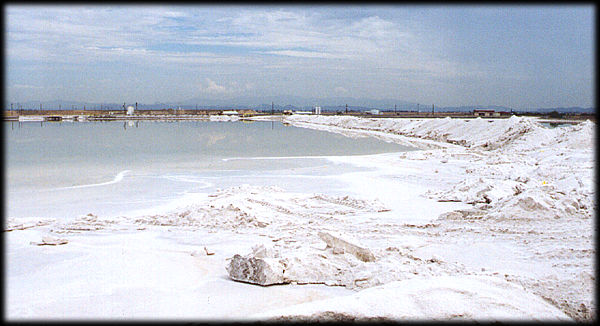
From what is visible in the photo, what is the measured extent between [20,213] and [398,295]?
6.37m

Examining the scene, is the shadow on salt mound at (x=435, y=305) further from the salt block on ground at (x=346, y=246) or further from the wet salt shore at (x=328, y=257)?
the salt block on ground at (x=346, y=246)

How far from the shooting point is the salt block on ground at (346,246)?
467 cm

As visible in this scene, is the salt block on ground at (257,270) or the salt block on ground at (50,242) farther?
the salt block on ground at (50,242)

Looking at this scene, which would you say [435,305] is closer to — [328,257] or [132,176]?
[328,257]

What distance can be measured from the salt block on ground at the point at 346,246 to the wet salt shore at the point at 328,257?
6cm

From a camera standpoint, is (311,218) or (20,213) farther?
(20,213)

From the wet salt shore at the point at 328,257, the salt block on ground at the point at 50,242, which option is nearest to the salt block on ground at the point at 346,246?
the wet salt shore at the point at 328,257

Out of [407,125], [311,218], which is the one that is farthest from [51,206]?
[407,125]

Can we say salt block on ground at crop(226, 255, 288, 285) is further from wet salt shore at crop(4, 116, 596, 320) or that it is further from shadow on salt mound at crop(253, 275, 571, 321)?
shadow on salt mound at crop(253, 275, 571, 321)

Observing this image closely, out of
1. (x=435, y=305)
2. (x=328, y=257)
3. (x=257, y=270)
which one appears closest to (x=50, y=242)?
(x=257, y=270)

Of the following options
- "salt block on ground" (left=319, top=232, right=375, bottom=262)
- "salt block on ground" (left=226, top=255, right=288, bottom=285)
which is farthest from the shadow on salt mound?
"salt block on ground" (left=319, top=232, right=375, bottom=262)

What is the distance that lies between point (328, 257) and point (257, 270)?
0.72m

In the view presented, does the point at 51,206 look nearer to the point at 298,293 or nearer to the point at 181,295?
the point at 181,295

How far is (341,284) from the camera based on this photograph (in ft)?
13.8
